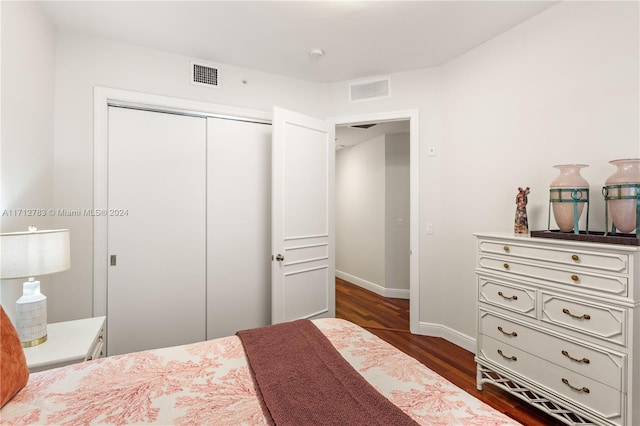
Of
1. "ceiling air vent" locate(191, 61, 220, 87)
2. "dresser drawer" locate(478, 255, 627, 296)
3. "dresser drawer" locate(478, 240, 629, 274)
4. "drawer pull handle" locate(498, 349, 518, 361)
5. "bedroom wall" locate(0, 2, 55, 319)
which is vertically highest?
"ceiling air vent" locate(191, 61, 220, 87)

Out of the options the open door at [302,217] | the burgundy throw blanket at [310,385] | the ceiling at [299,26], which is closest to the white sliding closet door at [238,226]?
the open door at [302,217]

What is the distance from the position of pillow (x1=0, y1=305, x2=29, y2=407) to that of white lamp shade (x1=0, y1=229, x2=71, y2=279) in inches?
13.0

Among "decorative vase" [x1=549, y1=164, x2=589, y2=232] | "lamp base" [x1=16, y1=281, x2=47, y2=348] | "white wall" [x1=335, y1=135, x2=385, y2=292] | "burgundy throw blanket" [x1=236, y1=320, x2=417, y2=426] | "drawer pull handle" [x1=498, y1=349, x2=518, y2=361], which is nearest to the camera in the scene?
"burgundy throw blanket" [x1=236, y1=320, x2=417, y2=426]

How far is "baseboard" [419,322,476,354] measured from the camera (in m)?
2.70

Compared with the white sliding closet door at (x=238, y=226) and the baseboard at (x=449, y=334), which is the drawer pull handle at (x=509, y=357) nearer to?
the baseboard at (x=449, y=334)

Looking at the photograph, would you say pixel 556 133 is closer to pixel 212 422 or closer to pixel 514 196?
pixel 514 196

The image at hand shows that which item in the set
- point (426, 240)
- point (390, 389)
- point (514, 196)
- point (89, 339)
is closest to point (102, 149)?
point (89, 339)

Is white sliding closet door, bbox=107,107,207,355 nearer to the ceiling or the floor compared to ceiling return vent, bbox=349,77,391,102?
nearer to the floor

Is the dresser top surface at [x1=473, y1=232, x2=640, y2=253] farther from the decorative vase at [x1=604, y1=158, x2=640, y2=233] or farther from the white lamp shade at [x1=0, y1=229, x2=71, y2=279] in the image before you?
the white lamp shade at [x1=0, y1=229, x2=71, y2=279]

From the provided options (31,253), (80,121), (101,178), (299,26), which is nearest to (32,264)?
(31,253)

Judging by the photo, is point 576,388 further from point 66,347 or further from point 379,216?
point 379,216

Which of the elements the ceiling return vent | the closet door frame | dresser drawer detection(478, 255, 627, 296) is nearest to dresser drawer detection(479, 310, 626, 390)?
dresser drawer detection(478, 255, 627, 296)

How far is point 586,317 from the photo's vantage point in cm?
153

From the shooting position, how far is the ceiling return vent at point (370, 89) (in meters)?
3.10
